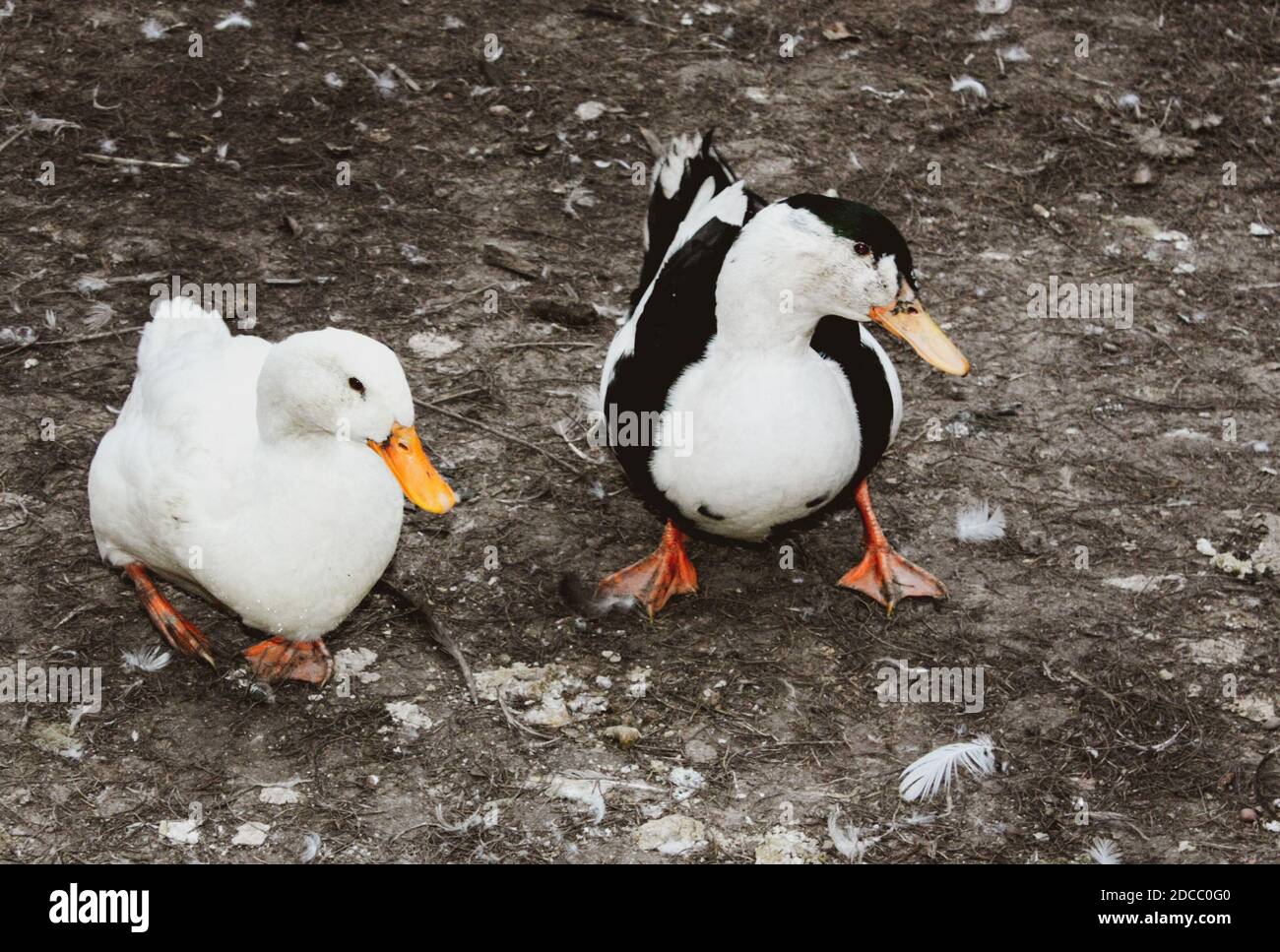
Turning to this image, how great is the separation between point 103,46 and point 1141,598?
17.5 ft

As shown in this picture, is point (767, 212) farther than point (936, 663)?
No

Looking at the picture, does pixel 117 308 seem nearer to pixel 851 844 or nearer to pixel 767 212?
pixel 767 212

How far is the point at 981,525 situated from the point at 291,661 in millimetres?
2282

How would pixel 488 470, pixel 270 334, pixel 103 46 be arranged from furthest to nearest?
pixel 103 46 < pixel 270 334 < pixel 488 470

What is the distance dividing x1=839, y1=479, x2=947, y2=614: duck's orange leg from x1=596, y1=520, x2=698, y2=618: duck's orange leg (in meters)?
0.51

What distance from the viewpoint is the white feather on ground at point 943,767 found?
151 inches

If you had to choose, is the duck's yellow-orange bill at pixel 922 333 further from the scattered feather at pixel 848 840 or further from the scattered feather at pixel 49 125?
the scattered feather at pixel 49 125

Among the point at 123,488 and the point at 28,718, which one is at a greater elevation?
the point at 123,488

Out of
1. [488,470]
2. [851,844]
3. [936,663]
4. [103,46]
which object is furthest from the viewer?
[103,46]

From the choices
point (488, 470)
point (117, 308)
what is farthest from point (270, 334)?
point (488, 470)

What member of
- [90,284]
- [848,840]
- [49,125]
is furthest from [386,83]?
[848,840]

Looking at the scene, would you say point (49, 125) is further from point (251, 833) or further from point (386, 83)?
point (251, 833)

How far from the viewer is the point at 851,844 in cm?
368

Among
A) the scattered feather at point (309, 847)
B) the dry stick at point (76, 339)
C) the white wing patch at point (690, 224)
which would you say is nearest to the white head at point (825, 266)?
the white wing patch at point (690, 224)
